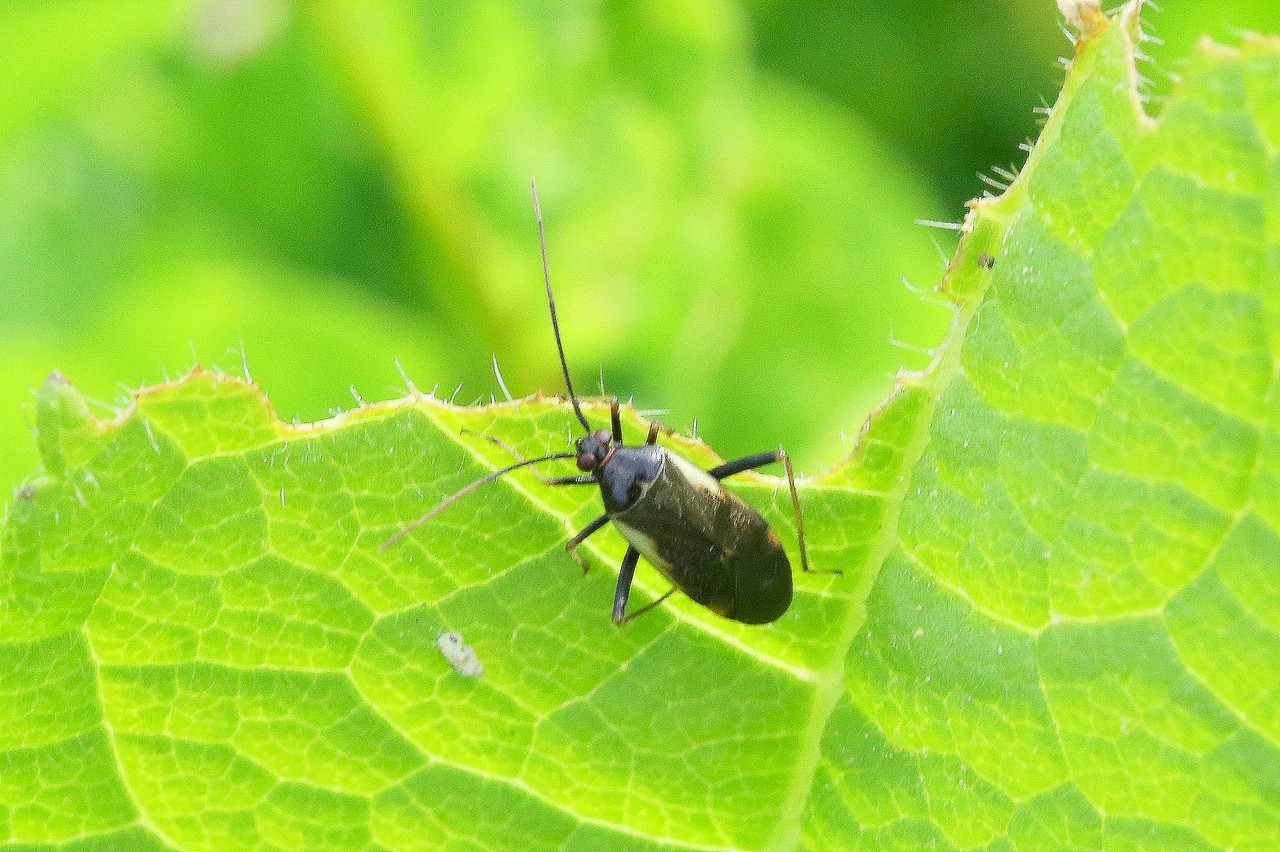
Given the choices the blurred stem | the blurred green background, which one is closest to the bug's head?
the blurred green background

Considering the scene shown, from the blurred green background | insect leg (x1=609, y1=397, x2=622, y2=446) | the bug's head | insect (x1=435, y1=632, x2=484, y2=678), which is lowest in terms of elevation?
the blurred green background

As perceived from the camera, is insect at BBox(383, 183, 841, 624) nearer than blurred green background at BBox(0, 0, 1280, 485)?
Yes

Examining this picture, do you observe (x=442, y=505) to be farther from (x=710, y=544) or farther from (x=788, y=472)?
(x=710, y=544)

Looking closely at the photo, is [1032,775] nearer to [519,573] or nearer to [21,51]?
[519,573]

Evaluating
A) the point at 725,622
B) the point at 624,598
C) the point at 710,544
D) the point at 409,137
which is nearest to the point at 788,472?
the point at 725,622

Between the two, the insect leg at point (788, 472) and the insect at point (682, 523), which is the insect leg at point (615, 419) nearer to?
the insect at point (682, 523)

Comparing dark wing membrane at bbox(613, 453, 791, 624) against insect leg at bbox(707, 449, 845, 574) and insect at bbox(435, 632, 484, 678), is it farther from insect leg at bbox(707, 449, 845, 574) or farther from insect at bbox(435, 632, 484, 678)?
insect at bbox(435, 632, 484, 678)
